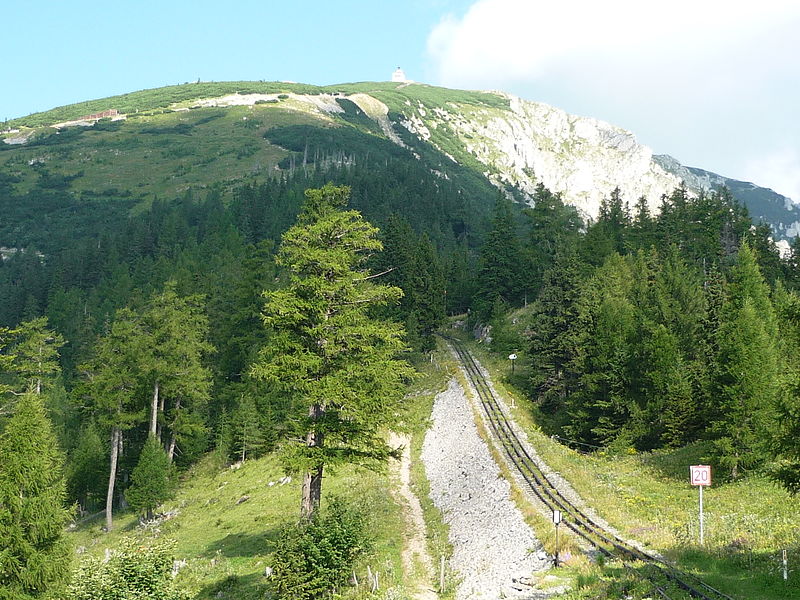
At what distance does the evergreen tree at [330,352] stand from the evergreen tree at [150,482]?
2718 centimetres

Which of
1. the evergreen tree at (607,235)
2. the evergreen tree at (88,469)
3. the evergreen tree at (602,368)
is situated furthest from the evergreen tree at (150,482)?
the evergreen tree at (607,235)

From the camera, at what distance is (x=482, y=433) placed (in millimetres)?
43719

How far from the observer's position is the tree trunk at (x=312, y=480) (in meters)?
22.6

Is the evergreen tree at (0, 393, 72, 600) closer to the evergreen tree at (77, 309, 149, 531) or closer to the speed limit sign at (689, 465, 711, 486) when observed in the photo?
the speed limit sign at (689, 465, 711, 486)

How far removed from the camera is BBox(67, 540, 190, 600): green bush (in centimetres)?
1629

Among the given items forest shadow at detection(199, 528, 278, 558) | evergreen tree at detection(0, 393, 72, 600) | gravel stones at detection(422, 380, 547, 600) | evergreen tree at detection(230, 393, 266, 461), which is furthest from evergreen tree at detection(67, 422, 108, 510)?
evergreen tree at detection(0, 393, 72, 600)

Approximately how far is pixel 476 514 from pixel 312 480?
1044 cm

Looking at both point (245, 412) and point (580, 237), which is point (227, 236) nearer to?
point (580, 237)

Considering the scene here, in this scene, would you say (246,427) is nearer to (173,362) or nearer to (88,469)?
(173,362)

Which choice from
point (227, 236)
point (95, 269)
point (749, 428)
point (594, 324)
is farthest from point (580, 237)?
point (95, 269)

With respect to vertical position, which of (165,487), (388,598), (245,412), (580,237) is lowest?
(165,487)

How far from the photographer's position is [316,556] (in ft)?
67.1

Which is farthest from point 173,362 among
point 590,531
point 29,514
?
point 590,531

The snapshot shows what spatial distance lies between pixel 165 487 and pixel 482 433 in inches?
911
